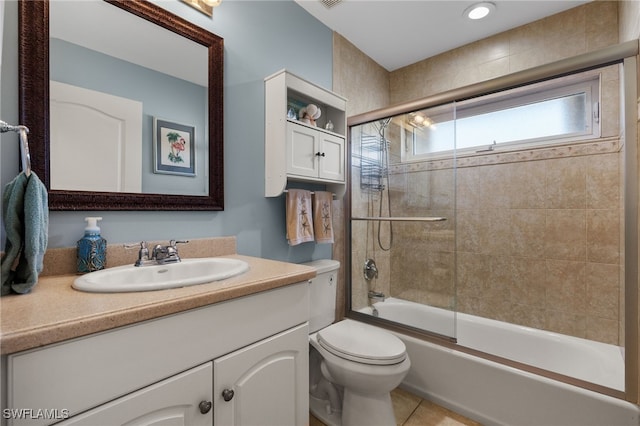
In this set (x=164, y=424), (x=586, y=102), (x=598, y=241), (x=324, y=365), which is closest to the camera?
(x=164, y=424)

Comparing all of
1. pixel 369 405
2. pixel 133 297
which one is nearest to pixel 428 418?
pixel 369 405

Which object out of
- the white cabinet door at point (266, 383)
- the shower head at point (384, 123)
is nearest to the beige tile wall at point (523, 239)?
the shower head at point (384, 123)

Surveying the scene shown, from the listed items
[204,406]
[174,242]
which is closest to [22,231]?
[174,242]

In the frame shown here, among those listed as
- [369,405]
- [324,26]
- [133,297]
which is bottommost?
[369,405]

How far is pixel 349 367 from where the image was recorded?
1.31 meters

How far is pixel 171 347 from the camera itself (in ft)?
2.31

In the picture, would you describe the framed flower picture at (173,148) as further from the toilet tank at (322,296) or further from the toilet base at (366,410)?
the toilet base at (366,410)

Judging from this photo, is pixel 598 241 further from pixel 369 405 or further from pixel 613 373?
pixel 369 405

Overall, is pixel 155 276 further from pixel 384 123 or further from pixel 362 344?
pixel 384 123

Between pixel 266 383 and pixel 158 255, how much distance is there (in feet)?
2.04

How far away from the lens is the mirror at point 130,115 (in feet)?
3.12

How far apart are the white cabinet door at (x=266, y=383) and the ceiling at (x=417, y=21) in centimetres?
198

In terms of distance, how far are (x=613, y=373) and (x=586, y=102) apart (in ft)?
5.32

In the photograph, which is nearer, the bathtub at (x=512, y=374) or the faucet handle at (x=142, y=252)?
the faucet handle at (x=142, y=252)
